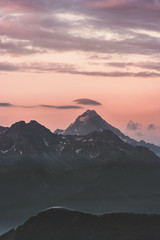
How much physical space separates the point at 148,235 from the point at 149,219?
9.86 meters

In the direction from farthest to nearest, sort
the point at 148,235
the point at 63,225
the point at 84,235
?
the point at 63,225
the point at 84,235
the point at 148,235

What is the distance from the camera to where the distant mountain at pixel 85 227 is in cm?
11249

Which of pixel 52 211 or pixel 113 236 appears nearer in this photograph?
pixel 113 236

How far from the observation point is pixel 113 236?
112625 millimetres

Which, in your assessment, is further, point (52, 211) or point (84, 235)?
point (52, 211)

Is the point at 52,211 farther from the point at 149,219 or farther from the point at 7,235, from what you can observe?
the point at 149,219

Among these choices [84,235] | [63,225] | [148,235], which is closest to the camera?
[148,235]

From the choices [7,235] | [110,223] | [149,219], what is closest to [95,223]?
[110,223]

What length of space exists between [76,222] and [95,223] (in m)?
4.99

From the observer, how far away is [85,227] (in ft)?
398

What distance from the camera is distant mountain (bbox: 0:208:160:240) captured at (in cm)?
11249

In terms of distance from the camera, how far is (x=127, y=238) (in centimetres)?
10956

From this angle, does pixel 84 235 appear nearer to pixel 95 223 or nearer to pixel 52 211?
pixel 95 223

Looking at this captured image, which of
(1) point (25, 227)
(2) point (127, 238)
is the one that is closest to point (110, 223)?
(2) point (127, 238)
